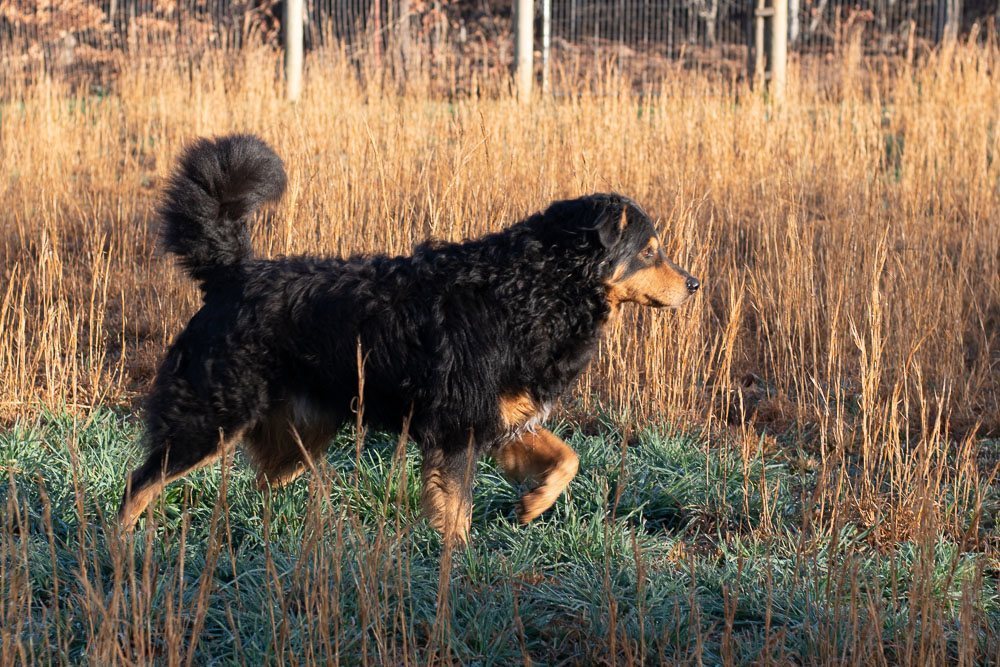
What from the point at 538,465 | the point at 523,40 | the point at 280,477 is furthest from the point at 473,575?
the point at 523,40

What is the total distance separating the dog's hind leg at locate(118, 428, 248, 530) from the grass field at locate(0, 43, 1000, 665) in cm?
14

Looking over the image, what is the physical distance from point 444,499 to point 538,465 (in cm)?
46

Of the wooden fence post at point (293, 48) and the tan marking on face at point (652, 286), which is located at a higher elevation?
the wooden fence post at point (293, 48)

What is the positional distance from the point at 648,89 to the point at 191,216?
6038 millimetres

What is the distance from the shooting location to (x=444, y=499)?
3867 millimetres

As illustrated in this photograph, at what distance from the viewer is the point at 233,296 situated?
3.95 metres

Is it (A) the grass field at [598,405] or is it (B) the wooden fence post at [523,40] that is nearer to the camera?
(A) the grass field at [598,405]

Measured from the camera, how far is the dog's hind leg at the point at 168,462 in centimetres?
383

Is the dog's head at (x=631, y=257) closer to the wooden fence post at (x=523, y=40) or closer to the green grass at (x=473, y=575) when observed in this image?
the green grass at (x=473, y=575)

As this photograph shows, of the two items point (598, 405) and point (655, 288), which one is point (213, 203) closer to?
point (655, 288)

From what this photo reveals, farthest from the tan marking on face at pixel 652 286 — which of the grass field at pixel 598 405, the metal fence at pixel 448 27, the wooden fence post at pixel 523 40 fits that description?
the metal fence at pixel 448 27

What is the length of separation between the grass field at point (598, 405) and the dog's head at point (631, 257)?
2.44ft

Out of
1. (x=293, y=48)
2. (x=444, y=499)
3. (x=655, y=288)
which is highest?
(x=293, y=48)

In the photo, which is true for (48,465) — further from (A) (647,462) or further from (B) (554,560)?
(A) (647,462)
